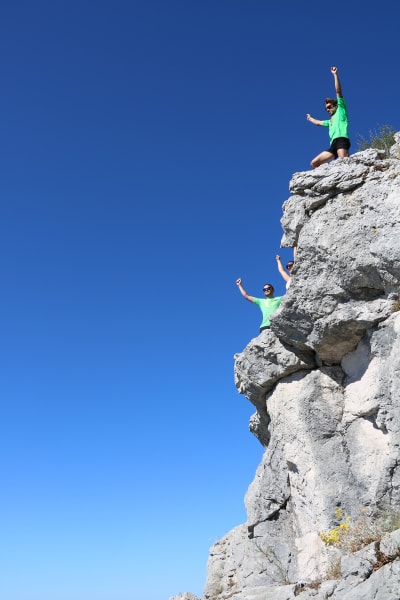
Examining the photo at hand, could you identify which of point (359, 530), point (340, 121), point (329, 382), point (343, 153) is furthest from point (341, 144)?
point (359, 530)

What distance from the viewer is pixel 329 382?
51.8 ft

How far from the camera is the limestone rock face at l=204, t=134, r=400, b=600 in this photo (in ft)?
44.1

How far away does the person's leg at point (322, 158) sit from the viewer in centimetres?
1680

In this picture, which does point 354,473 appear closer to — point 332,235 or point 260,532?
point 260,532

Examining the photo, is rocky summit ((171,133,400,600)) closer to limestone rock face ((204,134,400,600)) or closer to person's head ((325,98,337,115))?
limestone rock face ((204,134,400,600))

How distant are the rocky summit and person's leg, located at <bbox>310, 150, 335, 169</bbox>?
38.1 inches

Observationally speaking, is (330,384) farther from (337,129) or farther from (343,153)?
(337,129)

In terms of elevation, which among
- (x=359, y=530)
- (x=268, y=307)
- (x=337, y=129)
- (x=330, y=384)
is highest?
(x=337, y=129)

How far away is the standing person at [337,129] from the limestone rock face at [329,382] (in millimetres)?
1008

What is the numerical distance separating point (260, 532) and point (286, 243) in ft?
28.6

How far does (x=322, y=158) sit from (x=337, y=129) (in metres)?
0.93

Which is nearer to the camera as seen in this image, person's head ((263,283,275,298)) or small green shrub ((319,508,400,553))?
small green shrub ((319,508,400,553))

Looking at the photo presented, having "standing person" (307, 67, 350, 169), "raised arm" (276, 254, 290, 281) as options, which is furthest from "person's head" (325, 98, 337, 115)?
"raised arm" (276, 254, 290, 281)

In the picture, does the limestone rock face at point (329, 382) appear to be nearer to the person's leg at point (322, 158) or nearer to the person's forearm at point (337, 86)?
the person's leg at point (322, 158)
